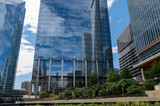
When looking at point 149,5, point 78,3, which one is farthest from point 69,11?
point 149,5

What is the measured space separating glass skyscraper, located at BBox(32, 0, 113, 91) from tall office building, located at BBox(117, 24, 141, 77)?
3787cm

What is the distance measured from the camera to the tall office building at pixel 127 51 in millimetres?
96581

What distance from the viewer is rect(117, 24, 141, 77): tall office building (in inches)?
3802

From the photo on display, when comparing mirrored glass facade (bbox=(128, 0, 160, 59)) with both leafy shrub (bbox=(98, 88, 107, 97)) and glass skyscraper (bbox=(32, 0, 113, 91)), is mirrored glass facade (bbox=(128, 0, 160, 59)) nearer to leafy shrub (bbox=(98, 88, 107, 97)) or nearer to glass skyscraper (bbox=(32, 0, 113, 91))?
glass skyscraper (bbox=(32, 0, 113, 91))

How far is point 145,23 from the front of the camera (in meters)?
51.7

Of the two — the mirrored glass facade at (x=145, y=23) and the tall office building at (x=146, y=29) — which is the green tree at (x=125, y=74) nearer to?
the tall office building at (x=146, y=29)

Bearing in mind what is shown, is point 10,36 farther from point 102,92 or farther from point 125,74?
point 102,92

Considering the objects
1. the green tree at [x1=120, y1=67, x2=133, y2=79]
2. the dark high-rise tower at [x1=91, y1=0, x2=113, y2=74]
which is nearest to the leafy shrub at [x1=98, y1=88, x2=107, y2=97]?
the green tree at [x1=120, y1=67, x2=133, y2=79]

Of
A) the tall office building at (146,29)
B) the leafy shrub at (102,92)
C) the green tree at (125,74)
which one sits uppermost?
the tall office building at (146,29)

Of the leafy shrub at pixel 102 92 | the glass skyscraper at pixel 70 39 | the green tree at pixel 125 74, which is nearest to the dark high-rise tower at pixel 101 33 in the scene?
the glass skyscraper at pixel 70 39

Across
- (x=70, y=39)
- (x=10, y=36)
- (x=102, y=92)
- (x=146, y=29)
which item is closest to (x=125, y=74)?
(x=102, y=92)

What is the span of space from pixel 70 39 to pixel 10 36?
103 metres

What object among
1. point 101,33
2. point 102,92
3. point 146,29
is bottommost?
point 102,92

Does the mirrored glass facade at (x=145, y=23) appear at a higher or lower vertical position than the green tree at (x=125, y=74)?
higher
